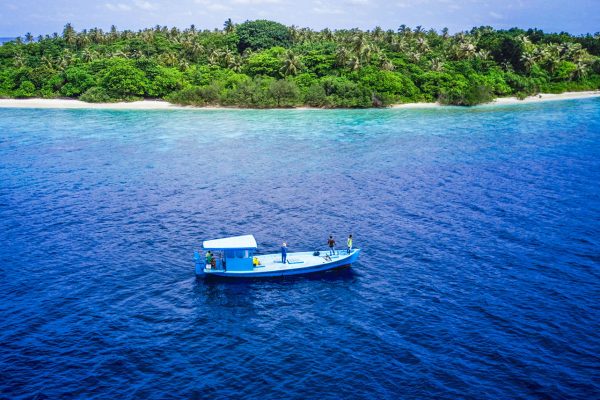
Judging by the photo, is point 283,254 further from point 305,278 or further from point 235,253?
point 235,253

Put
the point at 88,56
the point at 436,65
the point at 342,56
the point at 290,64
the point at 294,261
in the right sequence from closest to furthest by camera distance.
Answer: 1. the point at 294,261
2. the point at 290,64
3. the point at 342,56
4. the point at 436,65
5. the point at 88,56

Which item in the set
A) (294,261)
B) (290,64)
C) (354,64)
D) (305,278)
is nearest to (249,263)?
(294,261)

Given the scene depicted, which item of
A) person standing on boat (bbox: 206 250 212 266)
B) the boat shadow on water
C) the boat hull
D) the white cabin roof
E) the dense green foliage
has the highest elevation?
the dense green foliage

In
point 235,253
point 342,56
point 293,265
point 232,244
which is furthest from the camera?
point 342,56

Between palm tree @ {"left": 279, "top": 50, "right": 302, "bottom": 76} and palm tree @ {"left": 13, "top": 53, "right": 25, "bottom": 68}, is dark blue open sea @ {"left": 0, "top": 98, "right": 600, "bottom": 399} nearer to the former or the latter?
palm tree @ {"left": 279, "top": 50, "right": 302, "bottom": 76}

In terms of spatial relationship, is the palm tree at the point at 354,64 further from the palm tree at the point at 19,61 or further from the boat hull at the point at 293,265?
the boat hull at the point at 293,265

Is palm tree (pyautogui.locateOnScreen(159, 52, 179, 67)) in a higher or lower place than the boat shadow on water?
higher

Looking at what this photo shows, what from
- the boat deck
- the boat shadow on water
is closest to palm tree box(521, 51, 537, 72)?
the boat deck
